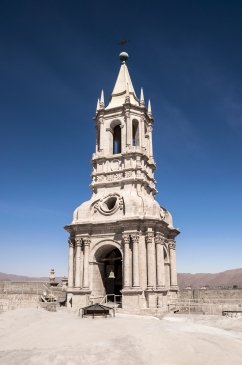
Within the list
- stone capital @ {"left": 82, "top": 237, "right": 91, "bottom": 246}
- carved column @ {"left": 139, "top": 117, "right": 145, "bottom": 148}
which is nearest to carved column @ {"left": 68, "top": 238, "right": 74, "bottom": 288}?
stone capital @ {"left": 82, "top": 237, "right": 91, "bottom": 246}

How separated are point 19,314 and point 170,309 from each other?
1236 centimetres

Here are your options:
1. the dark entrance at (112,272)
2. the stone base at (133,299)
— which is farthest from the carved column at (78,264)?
the stone base at (133,299)

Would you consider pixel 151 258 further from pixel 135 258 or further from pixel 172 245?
pixel 172 245

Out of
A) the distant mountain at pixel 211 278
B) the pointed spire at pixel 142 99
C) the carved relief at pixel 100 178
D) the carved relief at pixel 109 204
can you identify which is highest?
the pointed spire at pixel 142 99

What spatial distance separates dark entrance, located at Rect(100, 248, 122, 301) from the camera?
101 ft

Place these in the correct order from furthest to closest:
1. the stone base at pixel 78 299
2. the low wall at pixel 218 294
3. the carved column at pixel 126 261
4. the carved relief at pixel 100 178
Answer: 1. the carved relief at pixel 100 178
2. the low wall at pixel 218 294
3. the stone base at pixel 78 299
4. the carved column at pixel 126 261

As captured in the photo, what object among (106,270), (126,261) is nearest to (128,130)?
(126,261)

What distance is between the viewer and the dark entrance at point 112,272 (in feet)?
101

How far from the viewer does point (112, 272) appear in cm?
3069

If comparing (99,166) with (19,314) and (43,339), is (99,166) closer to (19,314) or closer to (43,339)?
(19,314)

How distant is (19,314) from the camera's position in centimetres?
2331

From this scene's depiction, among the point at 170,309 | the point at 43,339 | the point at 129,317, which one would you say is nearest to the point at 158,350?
the point at 43,339

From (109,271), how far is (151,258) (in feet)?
17.7

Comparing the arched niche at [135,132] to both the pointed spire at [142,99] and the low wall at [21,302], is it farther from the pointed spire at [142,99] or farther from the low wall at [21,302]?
the low wall at [21,302]
